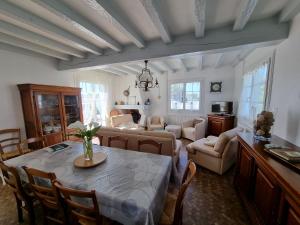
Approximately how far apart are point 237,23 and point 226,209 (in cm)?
251

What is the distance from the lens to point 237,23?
6.18ft

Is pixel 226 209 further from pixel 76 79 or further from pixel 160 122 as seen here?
pixel 76 79

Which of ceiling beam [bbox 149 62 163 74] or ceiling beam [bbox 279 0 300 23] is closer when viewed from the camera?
ceiling beam [bbox 279 0 300 23]

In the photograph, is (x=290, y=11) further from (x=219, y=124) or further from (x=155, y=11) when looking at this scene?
(x=219, y=124)

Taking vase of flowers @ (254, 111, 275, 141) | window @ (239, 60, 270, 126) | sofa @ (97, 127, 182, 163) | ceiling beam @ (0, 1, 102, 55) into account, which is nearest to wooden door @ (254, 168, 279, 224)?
vase of flowers @ (254, 111, 275, 141)

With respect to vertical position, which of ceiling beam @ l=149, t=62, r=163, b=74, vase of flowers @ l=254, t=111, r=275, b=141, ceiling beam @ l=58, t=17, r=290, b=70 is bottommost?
vase of flowers @ l=254, t=111, r=275, b=141

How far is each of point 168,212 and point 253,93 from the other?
3177mm

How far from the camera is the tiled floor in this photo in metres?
1.62

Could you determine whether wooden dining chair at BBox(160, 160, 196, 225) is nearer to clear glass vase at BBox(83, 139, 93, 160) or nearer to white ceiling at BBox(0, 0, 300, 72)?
clear glass vase at BBox(83, 139, 93, 160)

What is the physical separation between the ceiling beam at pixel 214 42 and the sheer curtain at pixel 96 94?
1.83 meters

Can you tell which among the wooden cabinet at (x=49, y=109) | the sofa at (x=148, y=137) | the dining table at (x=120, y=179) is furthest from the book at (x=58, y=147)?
the wooden cabinet at (x=49, y=109)

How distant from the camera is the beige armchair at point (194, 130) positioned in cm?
417

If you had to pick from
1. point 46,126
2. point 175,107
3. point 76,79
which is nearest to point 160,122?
point 175,107

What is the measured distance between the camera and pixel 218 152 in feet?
7.93
